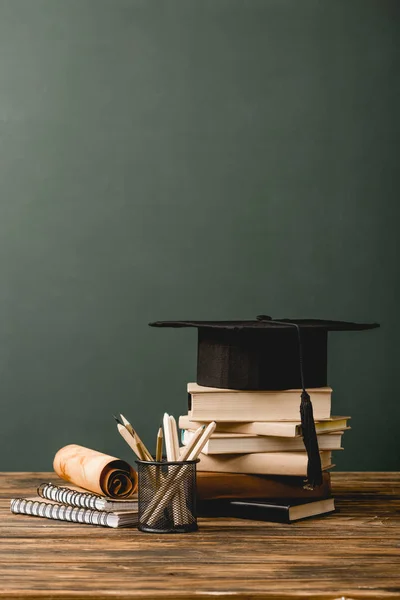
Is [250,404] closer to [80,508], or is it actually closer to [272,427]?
[272,427]

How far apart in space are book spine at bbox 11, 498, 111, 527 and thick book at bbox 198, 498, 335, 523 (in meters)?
0.20

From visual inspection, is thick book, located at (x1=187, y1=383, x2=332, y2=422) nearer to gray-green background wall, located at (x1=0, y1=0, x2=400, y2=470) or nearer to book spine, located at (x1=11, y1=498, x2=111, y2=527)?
book spine, located at (x1=11, y1=498, x2=111, y2=527)

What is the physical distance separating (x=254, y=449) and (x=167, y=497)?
0.21m

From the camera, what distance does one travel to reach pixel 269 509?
1473 millimetres

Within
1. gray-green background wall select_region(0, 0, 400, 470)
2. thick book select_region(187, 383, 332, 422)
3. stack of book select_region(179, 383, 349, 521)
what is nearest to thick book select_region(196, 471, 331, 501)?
stack of book select_region(179, 383, 349, 521)

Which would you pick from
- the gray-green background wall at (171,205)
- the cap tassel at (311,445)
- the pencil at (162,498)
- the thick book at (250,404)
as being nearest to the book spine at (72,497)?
the pencil at (162,498)

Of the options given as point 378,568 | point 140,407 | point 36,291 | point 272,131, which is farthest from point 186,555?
point 272,131

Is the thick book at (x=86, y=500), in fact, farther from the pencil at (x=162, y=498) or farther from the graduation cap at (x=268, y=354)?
the graduation cap at (x=268, y=354)

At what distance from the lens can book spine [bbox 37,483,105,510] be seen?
58.7 inches

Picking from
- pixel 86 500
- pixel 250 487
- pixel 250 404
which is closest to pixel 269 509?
pixel 250 487

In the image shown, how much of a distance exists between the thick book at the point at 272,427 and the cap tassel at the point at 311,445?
0.05 m

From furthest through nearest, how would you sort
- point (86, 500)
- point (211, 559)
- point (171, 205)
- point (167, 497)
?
point (171, 205) → point (86, 500) → point (167, 497) → point (211, 559)

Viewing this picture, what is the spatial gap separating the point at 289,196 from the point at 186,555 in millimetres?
1195

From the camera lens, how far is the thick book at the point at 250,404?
1.53 meters
